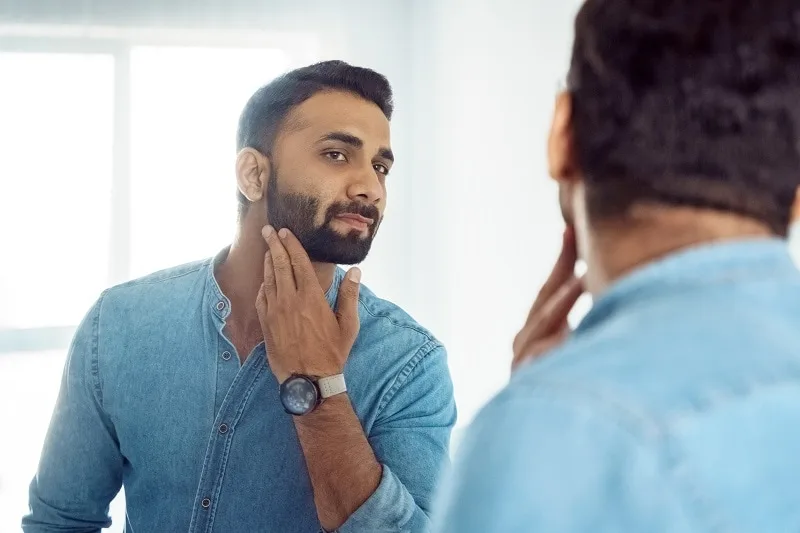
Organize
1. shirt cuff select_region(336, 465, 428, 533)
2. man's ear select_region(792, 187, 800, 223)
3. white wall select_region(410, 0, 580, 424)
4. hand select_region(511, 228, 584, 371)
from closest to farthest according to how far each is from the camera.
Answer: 1. man's ear select_region(792, 187, 800, 223)
2. hand select_region(511, 228, 584, 371)
3. shirt cuff select_region(336, 465, 428, 533)
4. white wall select_region(410, 0, 580, 424)

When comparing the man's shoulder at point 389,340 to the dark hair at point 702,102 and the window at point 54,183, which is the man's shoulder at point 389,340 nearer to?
the dark hair at point 702,102

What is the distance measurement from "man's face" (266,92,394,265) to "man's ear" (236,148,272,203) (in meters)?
0.01

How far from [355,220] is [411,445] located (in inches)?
13.0

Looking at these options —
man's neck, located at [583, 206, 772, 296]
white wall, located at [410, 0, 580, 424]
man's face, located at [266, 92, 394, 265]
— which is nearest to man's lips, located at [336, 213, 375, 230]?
man's face, located at [266, 92, 394, 265]

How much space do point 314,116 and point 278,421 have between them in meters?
0.44

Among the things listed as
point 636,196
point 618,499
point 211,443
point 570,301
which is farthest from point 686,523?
point 211,443

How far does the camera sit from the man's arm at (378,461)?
3.07 feet

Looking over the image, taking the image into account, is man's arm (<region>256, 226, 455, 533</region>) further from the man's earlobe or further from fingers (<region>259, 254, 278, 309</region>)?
the man's earlobe

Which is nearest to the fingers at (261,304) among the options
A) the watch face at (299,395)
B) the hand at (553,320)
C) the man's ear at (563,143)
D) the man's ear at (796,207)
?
the watch face at (299,395)

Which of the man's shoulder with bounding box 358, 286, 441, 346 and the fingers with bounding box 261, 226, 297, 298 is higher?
the fingers with bounding box 261, 226, 297, 298

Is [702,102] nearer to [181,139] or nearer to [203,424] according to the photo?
[203,424]

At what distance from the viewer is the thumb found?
3.44ft

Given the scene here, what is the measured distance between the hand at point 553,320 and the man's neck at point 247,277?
46cm

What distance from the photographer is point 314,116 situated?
1.10 meters
